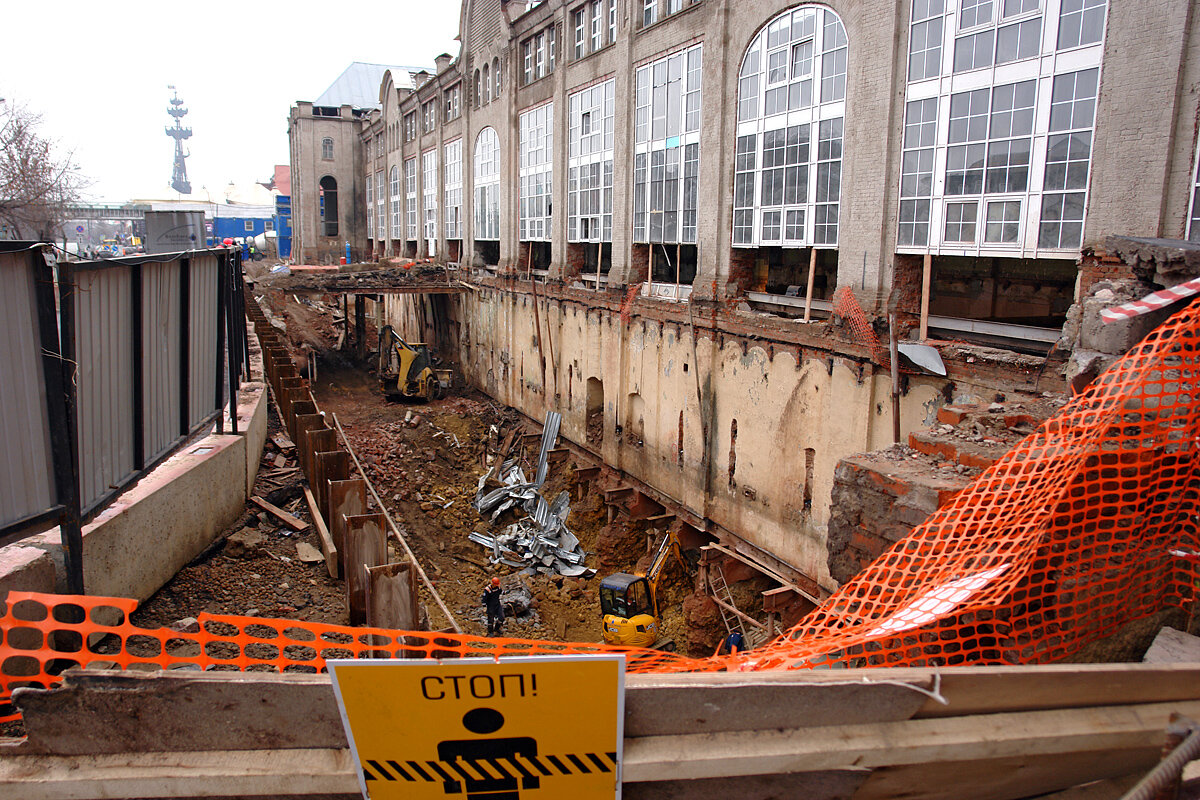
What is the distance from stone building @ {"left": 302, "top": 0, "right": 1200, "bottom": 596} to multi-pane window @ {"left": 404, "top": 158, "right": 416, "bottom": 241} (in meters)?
15.6

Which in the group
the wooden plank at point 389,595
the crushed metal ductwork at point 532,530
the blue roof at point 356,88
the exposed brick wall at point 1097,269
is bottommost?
the crushed metal ductwork at point 532,530

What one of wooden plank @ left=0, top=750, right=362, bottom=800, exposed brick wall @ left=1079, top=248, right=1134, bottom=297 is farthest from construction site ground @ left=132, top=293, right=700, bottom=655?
exposed brick wall @ left=1079, top=248, right=1134, bottom=297

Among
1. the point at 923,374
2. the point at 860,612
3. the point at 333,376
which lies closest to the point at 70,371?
the point at 860,612

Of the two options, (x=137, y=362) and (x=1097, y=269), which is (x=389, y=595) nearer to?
(x=137, y=362)

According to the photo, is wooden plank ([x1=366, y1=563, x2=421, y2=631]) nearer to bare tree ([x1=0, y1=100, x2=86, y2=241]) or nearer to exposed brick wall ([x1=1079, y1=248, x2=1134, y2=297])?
exposed brick wall ([x1=1079, y1=248, x2=1134, y2=297])

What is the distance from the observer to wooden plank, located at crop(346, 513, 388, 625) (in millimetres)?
5516

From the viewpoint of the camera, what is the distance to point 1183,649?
4320mm

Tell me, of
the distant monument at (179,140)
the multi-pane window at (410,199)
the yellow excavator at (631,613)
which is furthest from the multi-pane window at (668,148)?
the distant monument at (179,140)

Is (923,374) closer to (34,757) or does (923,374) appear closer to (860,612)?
(860,612)

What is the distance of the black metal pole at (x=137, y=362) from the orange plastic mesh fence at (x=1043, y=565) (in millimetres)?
1084

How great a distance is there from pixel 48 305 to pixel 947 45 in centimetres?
1088

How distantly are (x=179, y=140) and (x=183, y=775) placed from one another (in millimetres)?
181258

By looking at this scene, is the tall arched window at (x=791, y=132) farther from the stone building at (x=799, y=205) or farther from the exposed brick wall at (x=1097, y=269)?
the exposed brick wall at (x=1097, y=269)

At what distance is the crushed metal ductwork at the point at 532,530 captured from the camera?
56.6ft
